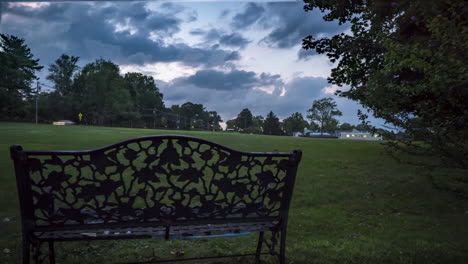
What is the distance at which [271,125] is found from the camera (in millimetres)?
73375

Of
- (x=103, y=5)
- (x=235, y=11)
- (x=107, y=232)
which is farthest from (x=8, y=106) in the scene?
(x=107, y=232)

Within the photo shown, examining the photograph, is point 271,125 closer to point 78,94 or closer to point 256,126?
point 256,126

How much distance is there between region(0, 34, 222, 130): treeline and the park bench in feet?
18.8

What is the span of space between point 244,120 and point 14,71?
3134 inches

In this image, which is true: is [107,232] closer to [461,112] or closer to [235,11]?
[461,112]

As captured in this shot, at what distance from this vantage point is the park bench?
1955 mm

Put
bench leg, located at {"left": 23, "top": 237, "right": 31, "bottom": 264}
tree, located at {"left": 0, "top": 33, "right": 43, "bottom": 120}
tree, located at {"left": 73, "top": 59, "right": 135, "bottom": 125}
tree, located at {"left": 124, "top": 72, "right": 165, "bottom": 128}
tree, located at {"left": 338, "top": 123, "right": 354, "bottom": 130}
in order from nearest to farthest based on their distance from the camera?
bench leg, located at {"left": 23, "top": 237, "right": 31, "bottom": 264} < tree, located at {"left": 0, "top": 33, "right": 43, "bottom": 120} < tree, located at {"left": 73, "top": 59, "right": 135, "bottom": 125} < tree, located at {"left": 124, "top": 72, "right": 165, "bottom": 128} < tree, located at {"left": 338, "top": 123, "right": 354, "bottom": 130}

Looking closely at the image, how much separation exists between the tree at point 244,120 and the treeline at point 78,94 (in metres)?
6.84

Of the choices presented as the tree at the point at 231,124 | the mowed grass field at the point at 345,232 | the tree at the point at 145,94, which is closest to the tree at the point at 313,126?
the tree at the point at 231,124

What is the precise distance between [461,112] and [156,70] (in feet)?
29.1

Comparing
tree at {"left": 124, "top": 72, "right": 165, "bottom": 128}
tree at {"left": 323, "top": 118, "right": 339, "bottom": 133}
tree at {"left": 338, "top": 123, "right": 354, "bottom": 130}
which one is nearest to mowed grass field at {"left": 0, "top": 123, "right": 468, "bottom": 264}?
tree at {"left": 124, "top": 72, "right": 165, "bottom": 128}

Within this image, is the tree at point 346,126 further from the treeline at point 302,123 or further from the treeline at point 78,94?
the treeline at point 78,94

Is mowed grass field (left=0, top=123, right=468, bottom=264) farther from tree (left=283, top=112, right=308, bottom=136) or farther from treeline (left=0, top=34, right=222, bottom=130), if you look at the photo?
tree (left=283, top=112, right=308, bottom=136)

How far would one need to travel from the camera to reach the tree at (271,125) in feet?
238
